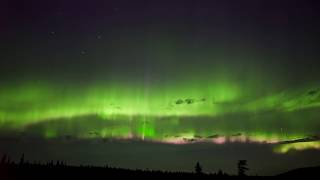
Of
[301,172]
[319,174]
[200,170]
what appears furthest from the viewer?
[200,170]

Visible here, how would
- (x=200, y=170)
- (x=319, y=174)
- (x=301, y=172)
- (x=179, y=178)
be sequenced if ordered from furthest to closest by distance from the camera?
(x=200, y=170)
(x=179, y=178)
(x=301, y=172)
(x=319, y=174)

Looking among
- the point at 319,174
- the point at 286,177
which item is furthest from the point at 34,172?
the point at 319,174

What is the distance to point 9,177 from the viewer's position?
178500mm

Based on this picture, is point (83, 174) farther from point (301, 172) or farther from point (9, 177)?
point (301, 172)

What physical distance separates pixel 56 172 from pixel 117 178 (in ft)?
119

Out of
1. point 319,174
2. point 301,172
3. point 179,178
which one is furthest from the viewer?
point 179,178

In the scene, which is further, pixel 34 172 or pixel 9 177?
pixel 34 172

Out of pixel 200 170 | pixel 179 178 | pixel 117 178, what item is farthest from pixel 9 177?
pixel 200 170

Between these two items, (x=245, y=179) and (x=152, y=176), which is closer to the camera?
(x=245, y=179)

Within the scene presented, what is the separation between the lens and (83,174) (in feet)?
638

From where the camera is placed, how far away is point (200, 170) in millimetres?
198125

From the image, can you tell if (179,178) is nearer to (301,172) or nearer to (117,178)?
(117,178)

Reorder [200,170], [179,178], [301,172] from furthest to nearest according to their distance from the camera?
[200,170] → [179,178] → [301,172]

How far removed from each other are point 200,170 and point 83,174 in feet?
199
